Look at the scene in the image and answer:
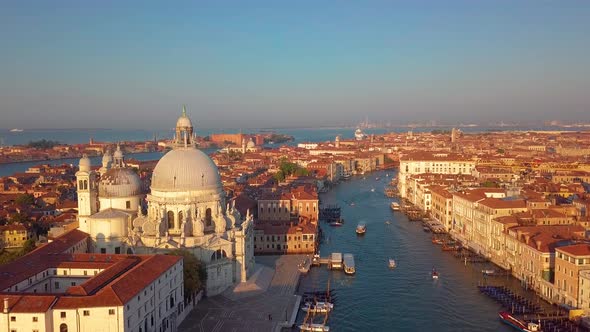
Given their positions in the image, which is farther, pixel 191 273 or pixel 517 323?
pixel 191 273

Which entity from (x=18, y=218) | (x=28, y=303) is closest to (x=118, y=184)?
(x=28, y=303)

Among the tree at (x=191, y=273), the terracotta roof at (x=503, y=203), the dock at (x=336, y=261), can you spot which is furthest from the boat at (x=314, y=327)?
the terracotta roof at (x=503, y=203)

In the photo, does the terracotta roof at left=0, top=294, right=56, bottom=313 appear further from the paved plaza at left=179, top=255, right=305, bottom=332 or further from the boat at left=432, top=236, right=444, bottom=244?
the boat at left=432, top=236, right=444, bottom=244

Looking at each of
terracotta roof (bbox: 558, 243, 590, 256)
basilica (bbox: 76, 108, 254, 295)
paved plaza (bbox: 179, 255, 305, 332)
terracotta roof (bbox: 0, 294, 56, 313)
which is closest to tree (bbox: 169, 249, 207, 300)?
basilica (bbox: 76, 108, 254, 295)

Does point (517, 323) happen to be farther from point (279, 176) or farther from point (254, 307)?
point (279, 176)

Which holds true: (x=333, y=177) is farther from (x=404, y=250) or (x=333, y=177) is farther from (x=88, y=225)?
(x=88, y=225)

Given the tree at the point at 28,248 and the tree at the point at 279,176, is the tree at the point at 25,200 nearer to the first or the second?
the tree at the point at 28,248

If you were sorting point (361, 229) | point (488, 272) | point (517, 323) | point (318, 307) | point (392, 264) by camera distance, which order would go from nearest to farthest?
1. point (517, 323)
2. point (318, 307)
3. point (488, 272)
4. point (392, 264)
5. point (361, 229)
